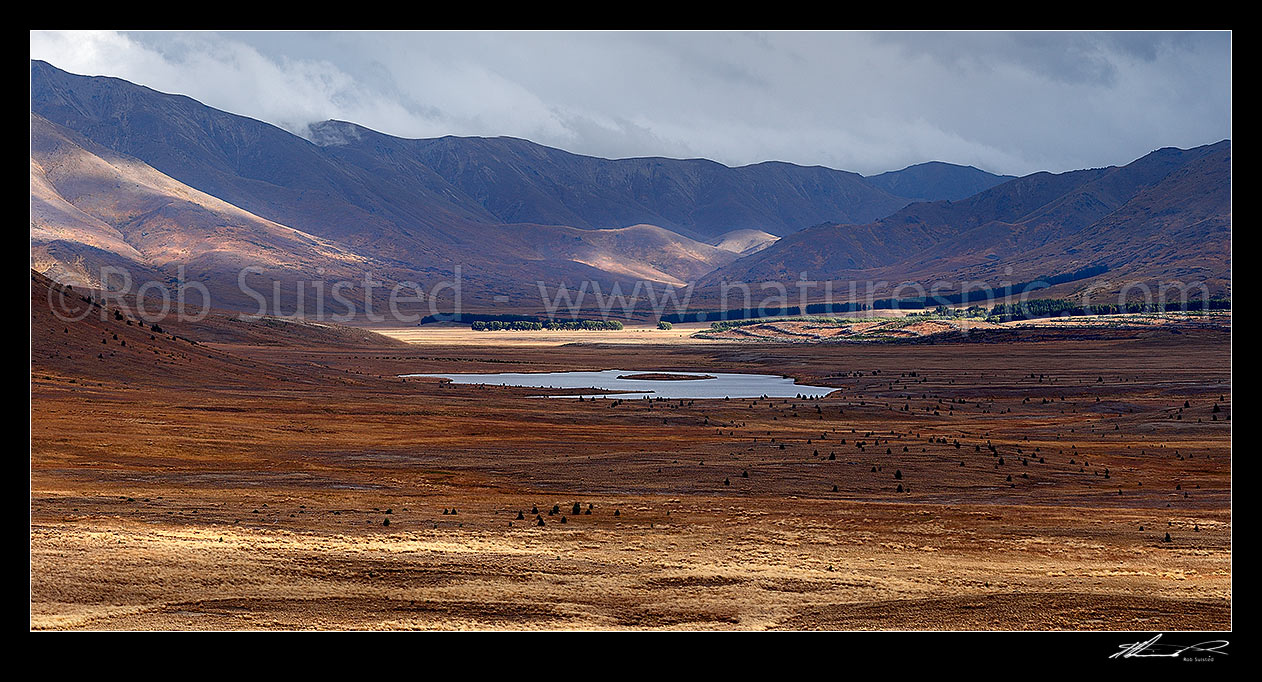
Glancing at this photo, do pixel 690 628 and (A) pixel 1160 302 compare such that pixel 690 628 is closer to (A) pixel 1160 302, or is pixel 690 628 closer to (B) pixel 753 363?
(B) pixel 753 363

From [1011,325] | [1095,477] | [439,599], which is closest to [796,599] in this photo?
[439,599]
